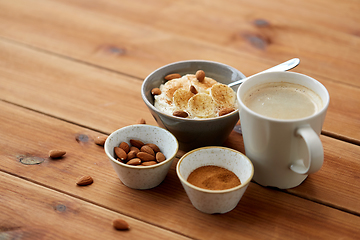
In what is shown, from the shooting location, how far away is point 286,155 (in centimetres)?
82

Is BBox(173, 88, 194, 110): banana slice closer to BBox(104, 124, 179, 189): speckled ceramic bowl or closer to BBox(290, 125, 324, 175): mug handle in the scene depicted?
BBox(104, 124, 179, 189): speckled ceramic bowl

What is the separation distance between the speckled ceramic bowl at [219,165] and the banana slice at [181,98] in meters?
0.15

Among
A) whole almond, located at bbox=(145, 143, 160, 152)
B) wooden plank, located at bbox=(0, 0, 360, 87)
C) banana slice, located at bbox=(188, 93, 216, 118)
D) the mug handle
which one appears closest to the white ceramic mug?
the mug handle

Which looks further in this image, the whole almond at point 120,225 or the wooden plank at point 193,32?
the wooden plank at point 193,32

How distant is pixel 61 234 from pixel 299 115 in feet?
1.81

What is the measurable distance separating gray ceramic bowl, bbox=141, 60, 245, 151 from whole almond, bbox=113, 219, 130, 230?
261 mm

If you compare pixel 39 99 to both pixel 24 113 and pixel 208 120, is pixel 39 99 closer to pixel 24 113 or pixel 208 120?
pixel 24 113

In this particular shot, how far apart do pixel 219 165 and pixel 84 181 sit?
0.31 metres

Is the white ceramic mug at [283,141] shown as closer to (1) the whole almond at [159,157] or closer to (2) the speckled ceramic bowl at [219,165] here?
(2) the speckled ceramic bowl at [219,165]

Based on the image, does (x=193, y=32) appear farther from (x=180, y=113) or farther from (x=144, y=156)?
(x=144, y=156)

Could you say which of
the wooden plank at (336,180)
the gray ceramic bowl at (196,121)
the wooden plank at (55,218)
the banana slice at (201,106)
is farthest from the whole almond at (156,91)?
the wooden plank at (55,218)

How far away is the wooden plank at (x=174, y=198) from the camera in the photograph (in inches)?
31.6

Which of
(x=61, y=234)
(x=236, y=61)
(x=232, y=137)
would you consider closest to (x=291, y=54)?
(x=236, y=61)

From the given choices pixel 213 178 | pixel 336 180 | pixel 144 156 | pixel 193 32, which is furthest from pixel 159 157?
pixel 193 32
